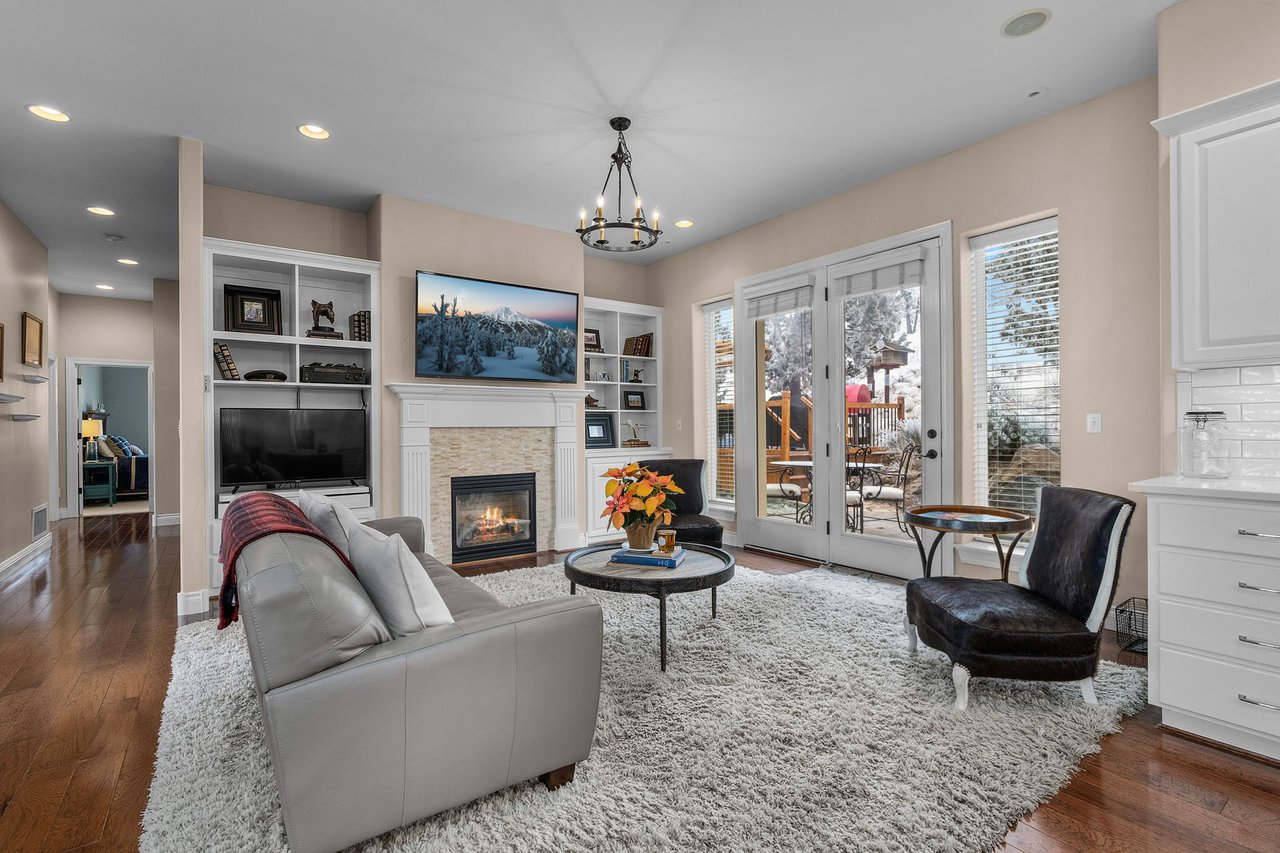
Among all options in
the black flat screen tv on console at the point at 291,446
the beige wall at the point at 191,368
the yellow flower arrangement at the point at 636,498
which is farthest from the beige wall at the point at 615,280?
the yellow flower arrangement at the point at 636,498

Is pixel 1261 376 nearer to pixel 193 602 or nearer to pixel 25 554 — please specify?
pixel 193 602

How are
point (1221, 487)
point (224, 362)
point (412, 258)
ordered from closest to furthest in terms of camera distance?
point (1221, 487)
point (224, 362)
point (412, 258)

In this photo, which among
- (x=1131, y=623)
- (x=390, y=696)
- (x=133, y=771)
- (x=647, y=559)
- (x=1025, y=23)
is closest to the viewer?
(x=390, y=696)

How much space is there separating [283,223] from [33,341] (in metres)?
3.01

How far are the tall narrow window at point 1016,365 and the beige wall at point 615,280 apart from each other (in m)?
3.49

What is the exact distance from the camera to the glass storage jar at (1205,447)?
98.8 inches

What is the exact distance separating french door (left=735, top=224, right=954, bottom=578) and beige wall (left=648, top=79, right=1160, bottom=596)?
204 millimetres

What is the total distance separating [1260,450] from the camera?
250cm

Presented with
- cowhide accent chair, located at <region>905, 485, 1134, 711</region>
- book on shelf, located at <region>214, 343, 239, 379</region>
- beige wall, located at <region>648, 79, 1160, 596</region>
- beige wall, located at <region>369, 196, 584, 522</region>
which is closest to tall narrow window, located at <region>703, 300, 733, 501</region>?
beige wall, located at <region>369, 196, 584, 522</region>

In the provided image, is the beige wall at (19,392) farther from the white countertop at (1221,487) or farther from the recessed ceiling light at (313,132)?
the white countertop at (1221,487)

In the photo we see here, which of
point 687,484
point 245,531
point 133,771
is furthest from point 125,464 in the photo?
point 245,531

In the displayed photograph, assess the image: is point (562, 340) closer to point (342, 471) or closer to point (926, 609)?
point (342, 471)

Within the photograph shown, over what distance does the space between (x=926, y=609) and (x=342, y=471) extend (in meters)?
4.01

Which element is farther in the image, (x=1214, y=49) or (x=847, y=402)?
(x=847, y=402)
